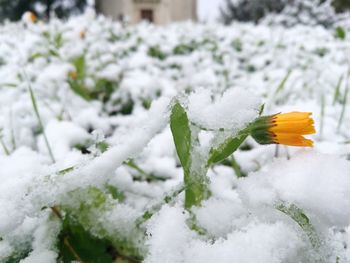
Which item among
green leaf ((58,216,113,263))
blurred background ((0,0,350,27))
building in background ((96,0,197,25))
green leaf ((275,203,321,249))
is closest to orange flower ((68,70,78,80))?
green leaf ((58,216,113,263))

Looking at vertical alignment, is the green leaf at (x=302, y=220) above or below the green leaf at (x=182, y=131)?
below

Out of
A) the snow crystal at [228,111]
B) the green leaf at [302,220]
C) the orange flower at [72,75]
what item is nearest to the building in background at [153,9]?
the orange flower at [72,75]

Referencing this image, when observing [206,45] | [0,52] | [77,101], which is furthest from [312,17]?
[77,101]

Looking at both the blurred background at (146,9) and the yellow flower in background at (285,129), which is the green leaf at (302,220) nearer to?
the yellow flower in background at (285,129)

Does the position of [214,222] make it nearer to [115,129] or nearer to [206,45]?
[115,129]

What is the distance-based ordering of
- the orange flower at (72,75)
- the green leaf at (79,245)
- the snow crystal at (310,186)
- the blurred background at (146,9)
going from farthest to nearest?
the blurred background at (146,9) → the orange flower at (72,75) → the green leaf at (79,245) → the snow crystal at (310,186)

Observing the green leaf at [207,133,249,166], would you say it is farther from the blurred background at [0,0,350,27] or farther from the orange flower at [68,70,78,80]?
the blurred background at [0,0,350,27]
